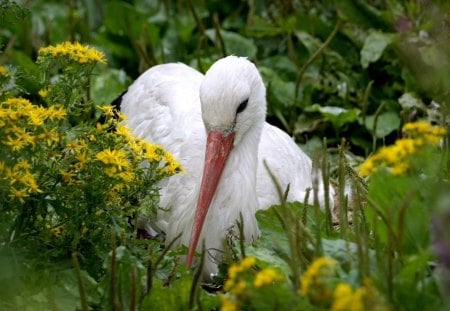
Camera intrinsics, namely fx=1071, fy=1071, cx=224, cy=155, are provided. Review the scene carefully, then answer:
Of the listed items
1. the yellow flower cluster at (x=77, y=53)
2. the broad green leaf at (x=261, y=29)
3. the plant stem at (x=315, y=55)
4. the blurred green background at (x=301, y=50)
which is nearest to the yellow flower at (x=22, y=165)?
the yellow flower cluster at (x=77, y=53)

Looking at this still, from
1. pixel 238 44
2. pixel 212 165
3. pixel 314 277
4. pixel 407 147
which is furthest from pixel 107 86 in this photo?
pixel 314 277

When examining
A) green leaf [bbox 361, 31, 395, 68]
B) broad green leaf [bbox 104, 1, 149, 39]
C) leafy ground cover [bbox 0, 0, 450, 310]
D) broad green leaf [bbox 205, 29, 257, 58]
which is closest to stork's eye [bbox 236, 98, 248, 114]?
leafy ground cover [bbox 0, 0, 450, 310]

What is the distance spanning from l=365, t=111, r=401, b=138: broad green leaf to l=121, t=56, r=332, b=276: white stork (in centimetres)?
87

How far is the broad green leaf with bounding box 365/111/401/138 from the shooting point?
6.03 metres

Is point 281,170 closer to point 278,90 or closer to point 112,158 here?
point 278,90

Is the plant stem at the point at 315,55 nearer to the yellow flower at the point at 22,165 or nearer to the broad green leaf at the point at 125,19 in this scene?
the broad green leaf at the point at 125,19

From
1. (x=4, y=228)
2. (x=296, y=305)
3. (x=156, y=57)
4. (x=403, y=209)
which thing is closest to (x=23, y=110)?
(x=4, y=228)

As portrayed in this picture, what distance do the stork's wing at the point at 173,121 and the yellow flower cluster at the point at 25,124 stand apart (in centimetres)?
106

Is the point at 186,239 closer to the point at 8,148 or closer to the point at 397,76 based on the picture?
the point at 8,148

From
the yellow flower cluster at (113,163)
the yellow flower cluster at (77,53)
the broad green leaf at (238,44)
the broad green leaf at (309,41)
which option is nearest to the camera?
the yellow flower cluster at (113,163)

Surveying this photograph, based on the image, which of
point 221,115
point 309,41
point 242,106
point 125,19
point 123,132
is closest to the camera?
point 123,132

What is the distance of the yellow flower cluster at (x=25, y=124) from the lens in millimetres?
3236

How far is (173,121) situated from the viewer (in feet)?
16.6

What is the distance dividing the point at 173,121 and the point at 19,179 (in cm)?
188
